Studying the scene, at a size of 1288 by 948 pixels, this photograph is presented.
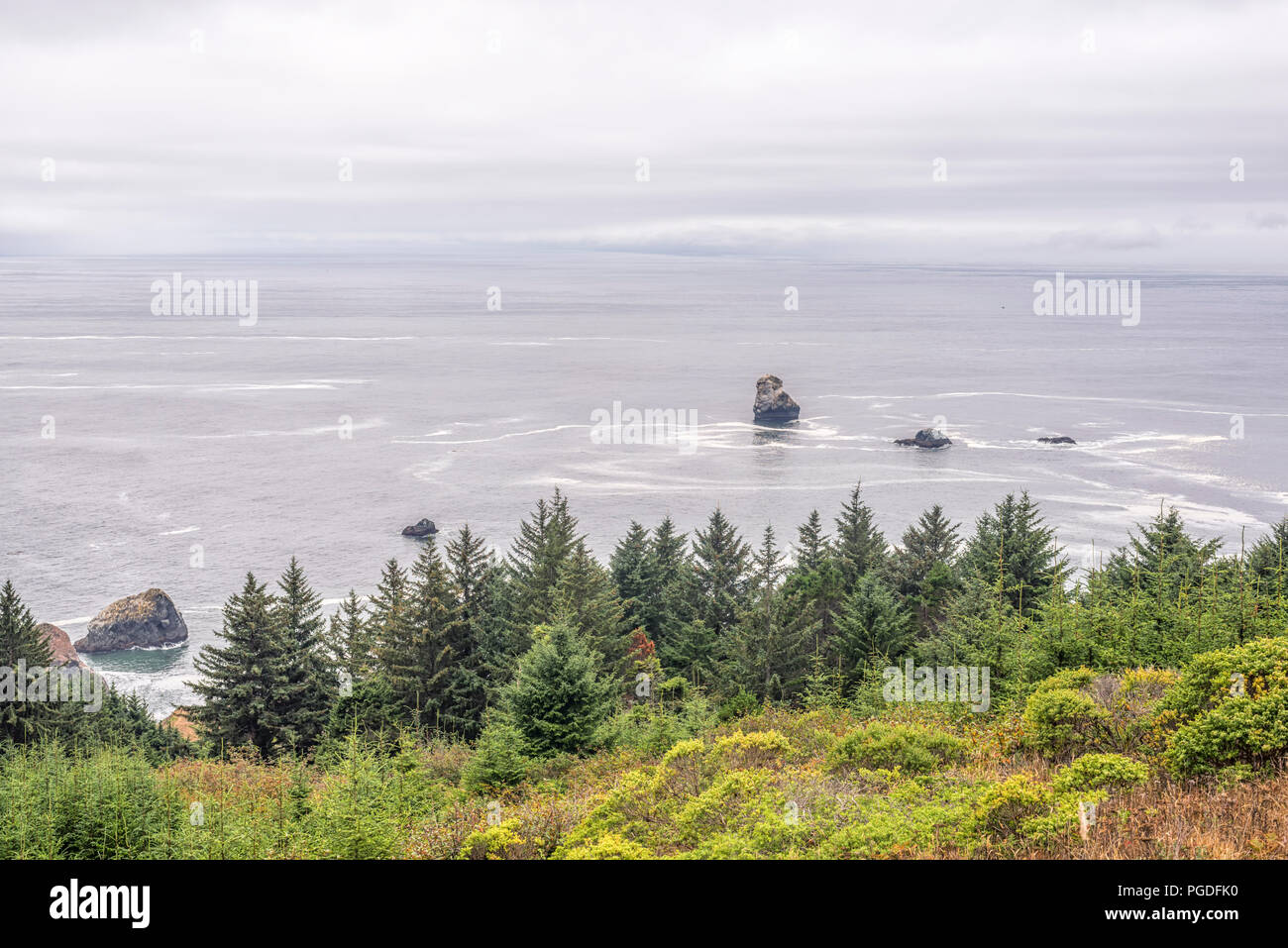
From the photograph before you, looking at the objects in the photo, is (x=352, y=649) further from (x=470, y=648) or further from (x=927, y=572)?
(x=927, y=572)

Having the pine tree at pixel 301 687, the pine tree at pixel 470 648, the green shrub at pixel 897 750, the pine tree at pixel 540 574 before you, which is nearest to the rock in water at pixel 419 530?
the pine tree at pixel 540 574

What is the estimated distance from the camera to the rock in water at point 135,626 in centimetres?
6006

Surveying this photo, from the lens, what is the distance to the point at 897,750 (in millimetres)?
15391

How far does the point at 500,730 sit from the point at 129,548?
68977mm

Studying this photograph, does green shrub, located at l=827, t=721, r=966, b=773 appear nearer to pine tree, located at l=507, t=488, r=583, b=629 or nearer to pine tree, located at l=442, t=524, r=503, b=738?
pine tree, located at l=442, t=524, r=503, b=738

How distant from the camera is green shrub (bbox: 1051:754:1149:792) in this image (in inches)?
466

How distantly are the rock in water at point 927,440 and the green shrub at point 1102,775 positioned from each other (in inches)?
3991

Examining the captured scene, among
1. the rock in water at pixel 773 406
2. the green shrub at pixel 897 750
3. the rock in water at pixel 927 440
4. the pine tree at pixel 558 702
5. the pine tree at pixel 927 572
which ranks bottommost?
the pine tree at pixel 927 572

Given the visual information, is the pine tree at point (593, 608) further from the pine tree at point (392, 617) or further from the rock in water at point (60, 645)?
the rock in water at point (60, 645)

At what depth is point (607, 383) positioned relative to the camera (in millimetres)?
166000

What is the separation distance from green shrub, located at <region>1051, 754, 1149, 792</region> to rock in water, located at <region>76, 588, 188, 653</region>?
61059 millimetres

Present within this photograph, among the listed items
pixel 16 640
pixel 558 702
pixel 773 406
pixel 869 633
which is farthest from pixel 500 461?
pixel 558 702

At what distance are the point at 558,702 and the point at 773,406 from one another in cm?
10887
